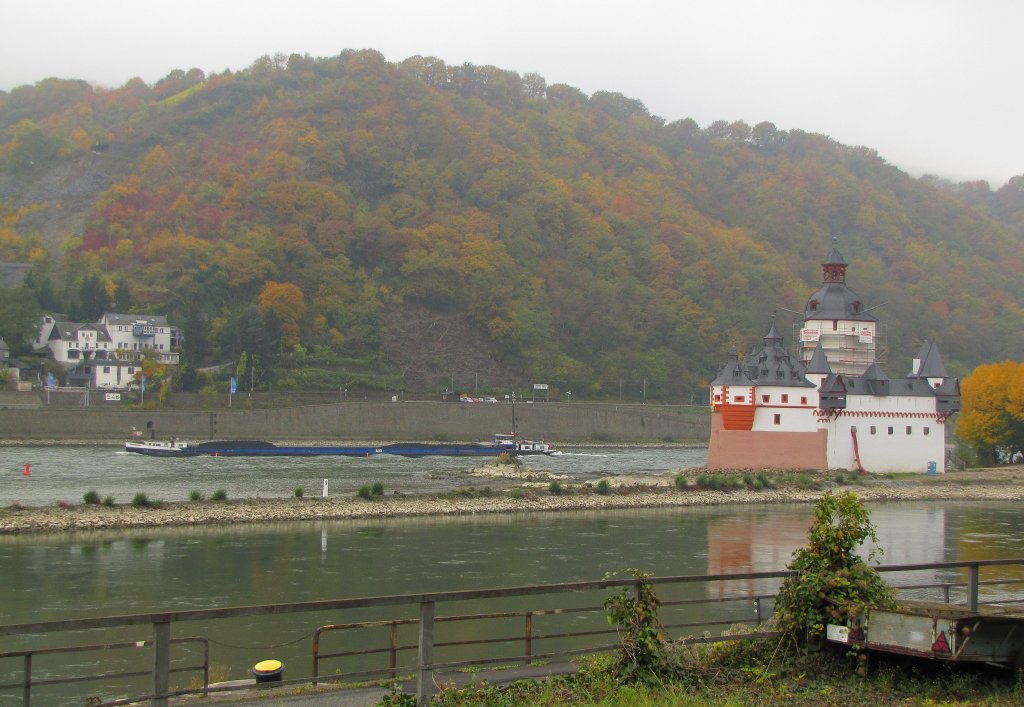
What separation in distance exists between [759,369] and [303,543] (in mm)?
28601

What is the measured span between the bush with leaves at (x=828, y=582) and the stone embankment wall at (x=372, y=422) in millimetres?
68577

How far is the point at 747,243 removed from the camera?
131m

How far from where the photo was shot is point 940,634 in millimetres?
8883

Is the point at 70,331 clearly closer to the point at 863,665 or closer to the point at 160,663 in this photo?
the point at 160,663

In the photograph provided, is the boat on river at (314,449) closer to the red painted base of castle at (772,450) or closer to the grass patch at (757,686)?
the red painted base of castle at (772,450)

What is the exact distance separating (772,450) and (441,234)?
63.0 metres

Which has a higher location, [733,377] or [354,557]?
[733,377]

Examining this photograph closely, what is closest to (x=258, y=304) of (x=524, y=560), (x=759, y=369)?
(x=759, y=369)

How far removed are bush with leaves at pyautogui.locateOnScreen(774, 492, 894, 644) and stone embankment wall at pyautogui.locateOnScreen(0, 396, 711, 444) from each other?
68.6m

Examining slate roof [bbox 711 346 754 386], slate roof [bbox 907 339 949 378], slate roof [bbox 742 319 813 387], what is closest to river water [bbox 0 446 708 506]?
slate roof [bbox 711 346 754 386]

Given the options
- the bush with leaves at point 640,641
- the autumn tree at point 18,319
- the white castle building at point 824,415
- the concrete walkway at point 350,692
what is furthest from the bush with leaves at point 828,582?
the autumn tree at point 18,319

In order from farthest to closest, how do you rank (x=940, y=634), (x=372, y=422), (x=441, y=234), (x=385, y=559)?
(x=441, y=234), (x=372, y=422), (x=385, y=559), (x=940, y=634)

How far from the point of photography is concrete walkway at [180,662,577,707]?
8.59 metres

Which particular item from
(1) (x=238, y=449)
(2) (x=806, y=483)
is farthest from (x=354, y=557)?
(1) (x=238, y=449)
